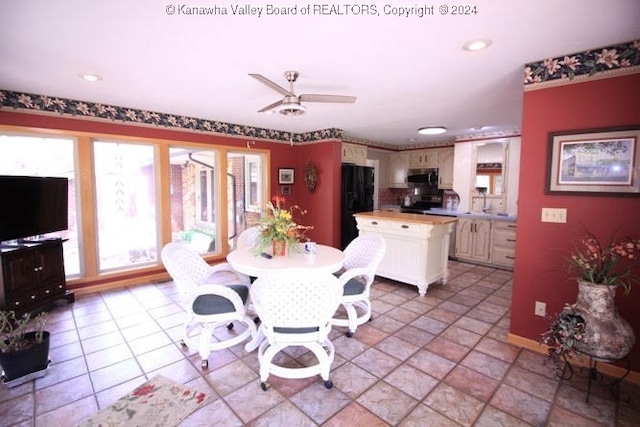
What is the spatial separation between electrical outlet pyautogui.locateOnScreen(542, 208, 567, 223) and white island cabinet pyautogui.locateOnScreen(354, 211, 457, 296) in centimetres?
136

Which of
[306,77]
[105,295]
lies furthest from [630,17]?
[105,295]

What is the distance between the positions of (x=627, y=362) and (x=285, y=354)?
2534mm

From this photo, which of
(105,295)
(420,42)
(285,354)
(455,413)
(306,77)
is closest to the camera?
(455,413)

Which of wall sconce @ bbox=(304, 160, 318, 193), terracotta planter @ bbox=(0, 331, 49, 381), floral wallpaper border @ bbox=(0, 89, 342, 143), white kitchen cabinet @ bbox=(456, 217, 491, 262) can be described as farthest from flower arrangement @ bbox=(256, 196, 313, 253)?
white kitchen cabinet @ bbox=(456, 217, 491, 262)

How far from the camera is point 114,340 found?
2709mm

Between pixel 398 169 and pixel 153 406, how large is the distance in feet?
21.6

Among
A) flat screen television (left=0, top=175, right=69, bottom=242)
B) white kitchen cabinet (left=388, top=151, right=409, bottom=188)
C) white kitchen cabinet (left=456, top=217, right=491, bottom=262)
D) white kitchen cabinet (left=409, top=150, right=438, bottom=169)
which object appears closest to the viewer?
flat screen television (left=0, top=175, right=69, bottom=242)

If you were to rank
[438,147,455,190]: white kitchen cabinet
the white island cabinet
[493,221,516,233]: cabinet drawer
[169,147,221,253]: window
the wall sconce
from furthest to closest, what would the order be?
1. [438,147,455,190]: white kitchen cabinet
2. the wall sconce
3. [493,221,516,233]: cabinet drawer
4. [169,147,221,253]: window
5. the white island cabinet

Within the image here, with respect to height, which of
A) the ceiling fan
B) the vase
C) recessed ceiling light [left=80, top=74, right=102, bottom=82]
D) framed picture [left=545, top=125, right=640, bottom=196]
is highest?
recessed ceiling light [left=80, top=74, right=102, bottom=82]

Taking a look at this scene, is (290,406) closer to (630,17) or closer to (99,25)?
(99,25)

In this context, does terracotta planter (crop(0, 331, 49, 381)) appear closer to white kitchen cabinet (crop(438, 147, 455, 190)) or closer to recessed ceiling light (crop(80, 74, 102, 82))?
recessed ceiling light (crop(80, 74, 102, 82))

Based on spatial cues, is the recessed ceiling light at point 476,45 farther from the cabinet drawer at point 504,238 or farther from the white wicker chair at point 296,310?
the cabinet drawer at point 504,238

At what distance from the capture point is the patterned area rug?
1785 millimetres

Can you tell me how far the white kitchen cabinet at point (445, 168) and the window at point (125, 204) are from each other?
5.58 meters
